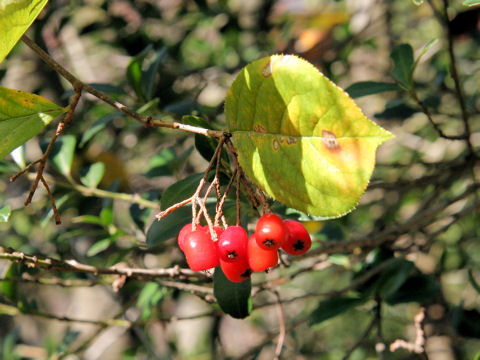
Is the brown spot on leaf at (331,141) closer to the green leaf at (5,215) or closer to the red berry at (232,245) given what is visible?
the red berry at (232,245)

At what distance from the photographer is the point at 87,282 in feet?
4.65

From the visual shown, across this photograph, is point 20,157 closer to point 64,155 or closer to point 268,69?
point 64,155

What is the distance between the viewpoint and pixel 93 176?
1497 millimetres

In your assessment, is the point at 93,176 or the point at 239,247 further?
the point at 93,176

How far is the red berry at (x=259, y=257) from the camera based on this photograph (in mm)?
757

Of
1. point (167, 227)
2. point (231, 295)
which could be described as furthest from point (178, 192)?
point (231, 295)

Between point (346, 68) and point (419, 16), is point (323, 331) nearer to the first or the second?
point (346, 68)

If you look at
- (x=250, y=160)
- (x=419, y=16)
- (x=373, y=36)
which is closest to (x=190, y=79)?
(x=373, y=36)

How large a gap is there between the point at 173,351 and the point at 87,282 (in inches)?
48.2

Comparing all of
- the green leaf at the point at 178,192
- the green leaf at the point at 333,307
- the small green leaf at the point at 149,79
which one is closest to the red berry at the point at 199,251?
the green leaf at the point at 178,192

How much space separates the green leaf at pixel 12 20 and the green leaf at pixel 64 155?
0.78 meters

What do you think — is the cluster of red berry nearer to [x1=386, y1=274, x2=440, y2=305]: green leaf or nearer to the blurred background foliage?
the blurred background foliage

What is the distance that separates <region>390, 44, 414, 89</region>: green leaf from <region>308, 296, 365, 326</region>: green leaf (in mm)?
604

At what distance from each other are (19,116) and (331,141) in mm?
512
